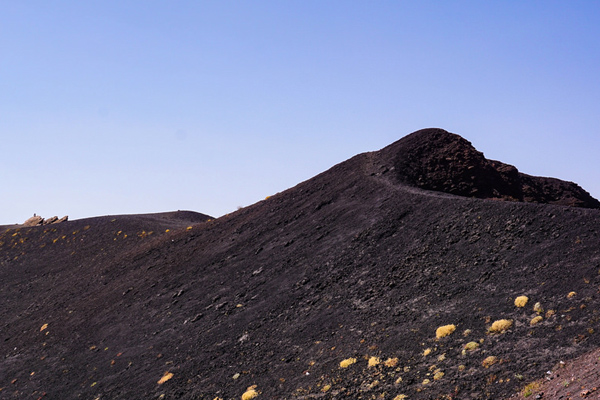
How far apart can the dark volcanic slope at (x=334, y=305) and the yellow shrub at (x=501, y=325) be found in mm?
239

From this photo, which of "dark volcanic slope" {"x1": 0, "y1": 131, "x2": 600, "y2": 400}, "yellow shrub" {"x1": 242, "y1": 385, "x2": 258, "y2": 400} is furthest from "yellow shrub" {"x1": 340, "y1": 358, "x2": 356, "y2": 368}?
"yellow shrub" {"x1": 242, "y1": 385, "x2": 258, "y2": 400}

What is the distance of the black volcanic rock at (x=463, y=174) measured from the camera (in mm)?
34188

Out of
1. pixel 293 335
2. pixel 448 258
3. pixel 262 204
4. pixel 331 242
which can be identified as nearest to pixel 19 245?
pixel 262 204

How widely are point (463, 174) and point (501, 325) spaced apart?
707 inches

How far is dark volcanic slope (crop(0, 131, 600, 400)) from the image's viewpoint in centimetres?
1731

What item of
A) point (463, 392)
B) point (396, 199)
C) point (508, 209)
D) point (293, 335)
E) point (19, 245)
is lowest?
point (463, 392)

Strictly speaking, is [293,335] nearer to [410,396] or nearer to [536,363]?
[410,396]

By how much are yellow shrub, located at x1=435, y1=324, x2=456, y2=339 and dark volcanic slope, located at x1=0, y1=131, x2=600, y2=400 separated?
0.60 feet

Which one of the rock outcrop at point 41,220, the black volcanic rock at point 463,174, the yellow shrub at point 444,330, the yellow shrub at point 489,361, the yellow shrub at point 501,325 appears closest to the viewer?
the yellow shrub at point 489,361

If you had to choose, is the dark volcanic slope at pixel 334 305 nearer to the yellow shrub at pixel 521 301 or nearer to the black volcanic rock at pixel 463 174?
the yellow shrub at pixel 521 301

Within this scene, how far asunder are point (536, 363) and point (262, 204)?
28.4 meters

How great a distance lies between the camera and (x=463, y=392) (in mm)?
15078

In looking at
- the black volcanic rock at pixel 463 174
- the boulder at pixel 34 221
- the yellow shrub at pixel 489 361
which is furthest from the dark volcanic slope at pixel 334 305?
the boulder at pixel 34 221

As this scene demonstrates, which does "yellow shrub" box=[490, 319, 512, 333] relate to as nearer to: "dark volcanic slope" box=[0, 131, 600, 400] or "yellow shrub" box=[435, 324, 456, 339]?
"dark volcanic slope" box=[0, 131, 600, 400]
